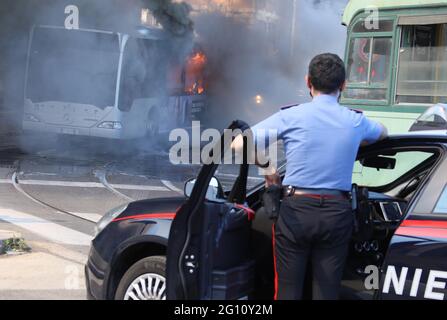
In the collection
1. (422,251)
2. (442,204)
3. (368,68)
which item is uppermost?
(368,68)

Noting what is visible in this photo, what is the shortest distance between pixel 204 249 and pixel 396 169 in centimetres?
238

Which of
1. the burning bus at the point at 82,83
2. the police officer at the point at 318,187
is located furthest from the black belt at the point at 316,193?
the burning bus at the point at 82,83

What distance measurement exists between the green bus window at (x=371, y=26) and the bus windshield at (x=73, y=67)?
7.67m

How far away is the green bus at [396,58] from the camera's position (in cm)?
802

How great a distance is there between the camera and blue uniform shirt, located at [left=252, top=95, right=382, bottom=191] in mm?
3439

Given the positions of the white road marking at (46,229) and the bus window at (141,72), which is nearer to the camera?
the white road marking at (46,229)

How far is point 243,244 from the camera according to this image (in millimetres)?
3881

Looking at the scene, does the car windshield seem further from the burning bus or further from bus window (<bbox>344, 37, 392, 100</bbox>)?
the burning bus

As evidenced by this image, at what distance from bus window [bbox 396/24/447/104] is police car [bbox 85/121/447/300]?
3647 mm

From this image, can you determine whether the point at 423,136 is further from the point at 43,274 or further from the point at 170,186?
the point at 170,186

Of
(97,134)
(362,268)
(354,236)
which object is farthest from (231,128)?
(97,134)

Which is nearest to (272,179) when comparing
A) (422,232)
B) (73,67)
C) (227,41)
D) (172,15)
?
(422,232)

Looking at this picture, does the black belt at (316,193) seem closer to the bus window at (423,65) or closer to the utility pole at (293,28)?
the bus window at (423,65)

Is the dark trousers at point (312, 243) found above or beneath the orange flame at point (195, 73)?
beneath
